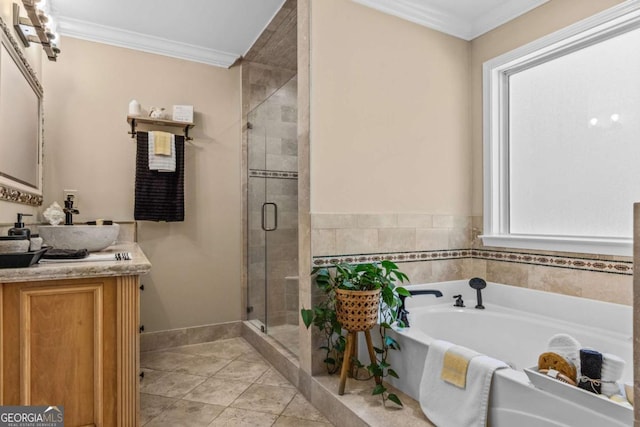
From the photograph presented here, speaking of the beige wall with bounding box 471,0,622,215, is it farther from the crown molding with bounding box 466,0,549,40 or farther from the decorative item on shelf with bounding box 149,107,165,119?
the decorative item on shelf with bounding box 149,107,165,119

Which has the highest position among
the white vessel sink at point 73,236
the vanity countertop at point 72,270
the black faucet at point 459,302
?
the white vessel sink at point 73,236

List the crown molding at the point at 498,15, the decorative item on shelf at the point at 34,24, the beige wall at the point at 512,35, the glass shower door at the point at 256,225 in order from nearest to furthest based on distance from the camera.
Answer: the decorative item on shelf at the point at 34,24, the beige wall at the point at 512,35, the crown molding at the point at 498,15, the glass shower door at the point at 256,225

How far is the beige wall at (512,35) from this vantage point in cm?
212

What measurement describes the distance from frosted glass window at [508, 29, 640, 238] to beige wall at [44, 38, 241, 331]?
7.67ft

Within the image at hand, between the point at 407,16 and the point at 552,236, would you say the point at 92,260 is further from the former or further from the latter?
the point at 552,236

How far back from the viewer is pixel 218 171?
3.29 meters

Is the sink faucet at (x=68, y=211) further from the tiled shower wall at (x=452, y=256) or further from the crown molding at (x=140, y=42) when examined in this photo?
the tiled shower wall at (x=452, y=256)

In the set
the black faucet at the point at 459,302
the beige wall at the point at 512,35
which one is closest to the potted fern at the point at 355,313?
the black faucet at the point at 459,302

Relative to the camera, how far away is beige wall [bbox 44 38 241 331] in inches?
108

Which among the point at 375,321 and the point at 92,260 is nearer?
the point at 92,260

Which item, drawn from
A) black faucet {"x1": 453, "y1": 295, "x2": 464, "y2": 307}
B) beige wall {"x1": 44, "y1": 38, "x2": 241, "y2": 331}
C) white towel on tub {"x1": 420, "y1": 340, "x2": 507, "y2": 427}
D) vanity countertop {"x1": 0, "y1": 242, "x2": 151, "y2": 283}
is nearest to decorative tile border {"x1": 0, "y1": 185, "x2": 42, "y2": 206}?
beige wall {"x1": 44, "y1": 38, "x2": 241, "y2": 331}

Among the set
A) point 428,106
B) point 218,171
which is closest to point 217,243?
point 218,171

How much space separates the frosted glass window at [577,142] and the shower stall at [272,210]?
1665mm

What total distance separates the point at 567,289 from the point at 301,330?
162 centimetres
